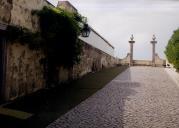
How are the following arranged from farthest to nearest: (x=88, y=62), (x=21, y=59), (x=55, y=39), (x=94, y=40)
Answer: (x=94, y=40) < (x=88, y=62) < (x=55, y=39) < (x=21, y=59)

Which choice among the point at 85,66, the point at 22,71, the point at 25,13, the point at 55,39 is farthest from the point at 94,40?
the point at 22,71

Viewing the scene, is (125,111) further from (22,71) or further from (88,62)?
(88,62)

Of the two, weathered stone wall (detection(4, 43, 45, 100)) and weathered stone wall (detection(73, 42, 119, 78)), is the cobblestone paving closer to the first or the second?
weathered stone wall (detection(4, 43, 45, 100))

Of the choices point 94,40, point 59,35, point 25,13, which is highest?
point 94,40

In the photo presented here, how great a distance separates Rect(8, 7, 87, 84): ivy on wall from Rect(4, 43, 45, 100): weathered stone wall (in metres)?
0.38

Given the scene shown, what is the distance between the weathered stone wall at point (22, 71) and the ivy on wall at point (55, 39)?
0.38 m

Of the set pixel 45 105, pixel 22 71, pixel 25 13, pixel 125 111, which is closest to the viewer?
pixel 125 111

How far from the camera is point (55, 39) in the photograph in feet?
43.4

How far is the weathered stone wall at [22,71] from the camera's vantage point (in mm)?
10560

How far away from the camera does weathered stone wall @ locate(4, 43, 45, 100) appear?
34.6 ft

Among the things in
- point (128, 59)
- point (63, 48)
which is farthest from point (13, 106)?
point (128, 59)

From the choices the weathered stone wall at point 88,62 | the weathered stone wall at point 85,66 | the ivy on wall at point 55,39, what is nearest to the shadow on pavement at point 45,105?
the ivy on wall at point 55,39

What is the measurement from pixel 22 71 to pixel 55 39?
90.0 inches

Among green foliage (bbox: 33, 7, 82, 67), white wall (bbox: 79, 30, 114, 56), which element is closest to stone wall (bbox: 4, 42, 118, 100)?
green foliage (bbox: 33, 7, 82, 67)
